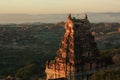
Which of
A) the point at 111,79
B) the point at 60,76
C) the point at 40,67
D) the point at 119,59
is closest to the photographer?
the point at 111,79

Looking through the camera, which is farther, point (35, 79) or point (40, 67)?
point (40, 67)

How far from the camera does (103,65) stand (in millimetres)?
40875

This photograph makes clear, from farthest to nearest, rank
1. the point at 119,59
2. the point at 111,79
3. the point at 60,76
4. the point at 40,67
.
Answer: the point at 40,67
the point at 119,59
the point at 60,76
the point at 111,79

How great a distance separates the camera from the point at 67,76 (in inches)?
1518

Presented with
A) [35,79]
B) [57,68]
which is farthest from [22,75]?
[57,68]

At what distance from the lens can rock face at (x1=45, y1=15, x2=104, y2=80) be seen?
38781 millimetres

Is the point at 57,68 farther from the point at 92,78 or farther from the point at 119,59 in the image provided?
the point at 119,59

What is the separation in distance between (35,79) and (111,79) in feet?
45.4

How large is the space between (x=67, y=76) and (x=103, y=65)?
14.2 feet

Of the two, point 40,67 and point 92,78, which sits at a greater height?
point 92,78

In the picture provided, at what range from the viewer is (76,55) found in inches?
1547

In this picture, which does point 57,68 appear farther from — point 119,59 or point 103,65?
point 119,59

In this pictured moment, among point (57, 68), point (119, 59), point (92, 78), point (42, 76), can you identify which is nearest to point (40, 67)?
point (42, 76)

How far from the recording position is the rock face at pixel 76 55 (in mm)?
38781
